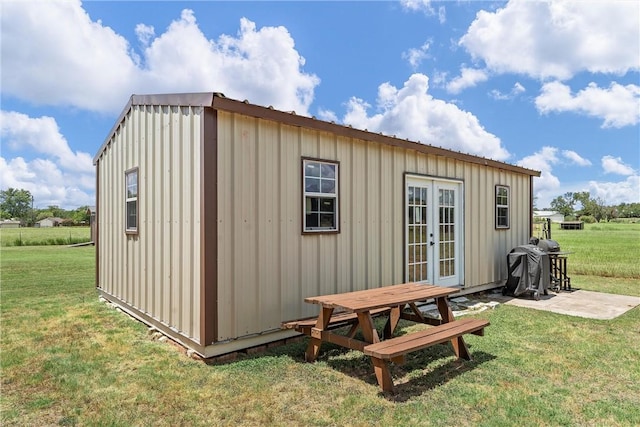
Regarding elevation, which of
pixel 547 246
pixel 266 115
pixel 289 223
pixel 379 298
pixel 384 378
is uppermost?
pixel 266 115

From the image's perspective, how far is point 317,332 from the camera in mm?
3777

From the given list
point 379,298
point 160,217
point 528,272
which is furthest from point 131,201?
point 528,272

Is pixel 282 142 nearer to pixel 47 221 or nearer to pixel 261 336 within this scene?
pixel 261 336

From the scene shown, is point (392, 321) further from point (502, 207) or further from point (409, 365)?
point (502, 207)

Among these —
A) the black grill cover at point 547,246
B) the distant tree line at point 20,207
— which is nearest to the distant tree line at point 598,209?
the black grill cover at point 547,246

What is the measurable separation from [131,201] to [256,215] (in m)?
2.93

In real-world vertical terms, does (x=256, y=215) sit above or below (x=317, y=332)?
above

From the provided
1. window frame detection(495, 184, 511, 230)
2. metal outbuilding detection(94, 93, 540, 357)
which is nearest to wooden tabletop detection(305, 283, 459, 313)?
metal outbuilding detection(94, 93, 540, 357)

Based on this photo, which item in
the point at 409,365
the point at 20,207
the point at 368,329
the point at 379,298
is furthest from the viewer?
the point at 20,207

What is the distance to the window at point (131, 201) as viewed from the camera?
18.9 ft

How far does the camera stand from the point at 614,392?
10.4 feet

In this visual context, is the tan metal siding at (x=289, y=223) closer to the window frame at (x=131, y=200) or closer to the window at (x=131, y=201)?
the window frame at (x=131, y=200)

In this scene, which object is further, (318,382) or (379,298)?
(379,298)

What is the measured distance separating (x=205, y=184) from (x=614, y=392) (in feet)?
13.8
